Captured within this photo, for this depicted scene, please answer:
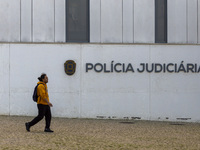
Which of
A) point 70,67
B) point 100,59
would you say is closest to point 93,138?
point 70,67

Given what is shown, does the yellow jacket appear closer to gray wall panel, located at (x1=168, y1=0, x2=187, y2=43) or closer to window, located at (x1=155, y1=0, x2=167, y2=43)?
window, located at (x1=155, y1=0, x2=167, y2=43)

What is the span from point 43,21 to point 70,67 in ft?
7.38

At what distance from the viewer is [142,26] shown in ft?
62.2

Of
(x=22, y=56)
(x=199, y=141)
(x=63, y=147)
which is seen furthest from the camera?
(x=22, y=56)

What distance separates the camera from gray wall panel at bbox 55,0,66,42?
61.4 ft

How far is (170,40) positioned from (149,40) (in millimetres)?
932

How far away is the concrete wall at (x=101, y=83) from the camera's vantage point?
18.5 m

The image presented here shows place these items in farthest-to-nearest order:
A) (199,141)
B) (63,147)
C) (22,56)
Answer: (22,56)
(199,141)
(63,147)

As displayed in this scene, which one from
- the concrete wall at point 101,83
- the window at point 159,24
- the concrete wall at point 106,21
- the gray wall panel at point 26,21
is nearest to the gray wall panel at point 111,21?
the concrete wall at point 106,21

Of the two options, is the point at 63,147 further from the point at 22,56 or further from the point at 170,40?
the point at 170,40

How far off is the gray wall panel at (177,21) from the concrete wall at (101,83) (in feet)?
1.37

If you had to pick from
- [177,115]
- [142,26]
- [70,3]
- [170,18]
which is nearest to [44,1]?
[70,3]

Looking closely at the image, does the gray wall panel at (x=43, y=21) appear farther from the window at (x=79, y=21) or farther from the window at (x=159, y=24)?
the window at (x=159, y=24)

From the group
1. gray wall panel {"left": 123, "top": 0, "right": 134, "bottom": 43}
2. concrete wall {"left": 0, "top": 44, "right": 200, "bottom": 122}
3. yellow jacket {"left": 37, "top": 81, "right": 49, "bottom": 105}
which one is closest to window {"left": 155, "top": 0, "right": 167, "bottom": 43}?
concrete wall {"left": 0, "top": 44, "right": 200, "bottom": 122}
